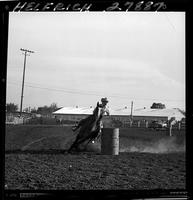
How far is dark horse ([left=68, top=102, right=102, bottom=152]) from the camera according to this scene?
652cm

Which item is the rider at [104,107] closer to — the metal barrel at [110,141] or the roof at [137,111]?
the roof at [137,111]

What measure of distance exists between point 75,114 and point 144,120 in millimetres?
788

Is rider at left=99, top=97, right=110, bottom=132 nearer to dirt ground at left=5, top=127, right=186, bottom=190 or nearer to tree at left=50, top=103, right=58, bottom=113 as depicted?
dirt ground at left=5, top=127, right=186, bottom=190

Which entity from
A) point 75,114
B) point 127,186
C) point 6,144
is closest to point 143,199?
point 127,186

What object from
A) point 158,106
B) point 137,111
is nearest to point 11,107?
point 137,111

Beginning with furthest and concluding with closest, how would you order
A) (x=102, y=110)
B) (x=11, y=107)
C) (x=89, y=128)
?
(x=89, y=128)
(x=102, y=110)
(x=11, y=107)

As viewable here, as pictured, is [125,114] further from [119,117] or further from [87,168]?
[87,168]

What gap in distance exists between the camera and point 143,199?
6348 mm

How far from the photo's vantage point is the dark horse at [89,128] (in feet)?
21.4

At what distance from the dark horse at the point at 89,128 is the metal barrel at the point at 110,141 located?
93 mm

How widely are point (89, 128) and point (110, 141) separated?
28cm

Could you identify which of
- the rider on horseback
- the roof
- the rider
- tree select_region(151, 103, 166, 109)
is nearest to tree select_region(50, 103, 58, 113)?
the roof

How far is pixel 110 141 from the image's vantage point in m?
6.59
